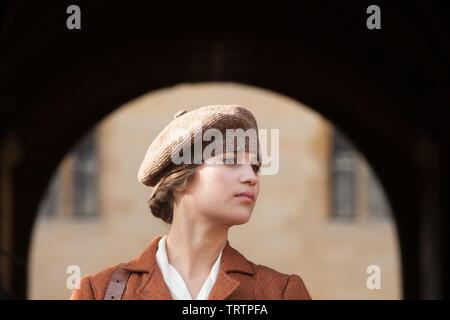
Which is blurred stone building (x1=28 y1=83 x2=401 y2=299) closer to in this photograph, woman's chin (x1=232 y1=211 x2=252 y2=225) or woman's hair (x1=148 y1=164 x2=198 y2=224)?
woman's hair (x1=148 y1=164 x2=198 y2=224)

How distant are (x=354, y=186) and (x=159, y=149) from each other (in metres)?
21.6

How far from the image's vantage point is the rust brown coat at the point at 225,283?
116 inches

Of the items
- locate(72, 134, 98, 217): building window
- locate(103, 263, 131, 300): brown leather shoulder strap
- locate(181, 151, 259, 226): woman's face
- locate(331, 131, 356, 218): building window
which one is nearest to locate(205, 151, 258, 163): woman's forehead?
locate(181, 151, 259, 226): woman's face

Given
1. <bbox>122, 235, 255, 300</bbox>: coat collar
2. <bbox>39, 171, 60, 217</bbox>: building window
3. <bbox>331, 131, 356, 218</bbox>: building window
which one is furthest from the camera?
<bbox>39, 171, 60, 217</bbox>: building window

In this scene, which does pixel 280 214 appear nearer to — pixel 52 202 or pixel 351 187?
pixel 351 187

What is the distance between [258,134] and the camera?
3027 millimetres

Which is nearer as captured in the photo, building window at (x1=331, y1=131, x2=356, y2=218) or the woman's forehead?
the woman's forehead

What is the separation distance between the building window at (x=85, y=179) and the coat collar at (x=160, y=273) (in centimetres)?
2123

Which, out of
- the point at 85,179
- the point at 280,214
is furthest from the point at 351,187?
the point at 85,179

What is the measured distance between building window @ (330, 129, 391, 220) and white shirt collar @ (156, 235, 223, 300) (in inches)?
829

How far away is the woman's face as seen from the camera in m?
2.96

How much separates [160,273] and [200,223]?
156 mm

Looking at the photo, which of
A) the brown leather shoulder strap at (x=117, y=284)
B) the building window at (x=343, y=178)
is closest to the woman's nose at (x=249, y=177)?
the brown leather shoulder strap at (x=117, y=284)

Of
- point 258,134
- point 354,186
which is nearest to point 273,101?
point 354,186
